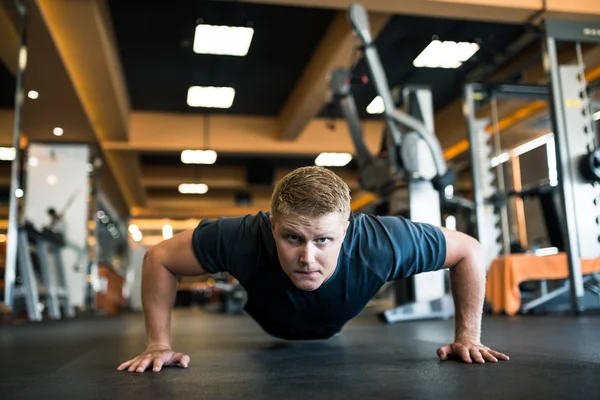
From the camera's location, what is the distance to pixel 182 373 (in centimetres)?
130

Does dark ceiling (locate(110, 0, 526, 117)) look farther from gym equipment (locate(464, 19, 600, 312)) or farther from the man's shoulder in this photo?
the man's shoulder

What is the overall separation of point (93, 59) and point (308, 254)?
4.47 meters

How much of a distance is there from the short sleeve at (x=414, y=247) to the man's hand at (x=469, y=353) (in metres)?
0.20

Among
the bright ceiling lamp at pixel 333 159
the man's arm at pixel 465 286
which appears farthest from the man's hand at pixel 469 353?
the bright ceiling lamp at pixel 333 159

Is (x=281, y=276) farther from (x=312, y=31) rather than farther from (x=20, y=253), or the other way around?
(x=312, y=31)

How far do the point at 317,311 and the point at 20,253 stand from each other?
11.8ft

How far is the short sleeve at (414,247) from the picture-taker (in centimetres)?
144

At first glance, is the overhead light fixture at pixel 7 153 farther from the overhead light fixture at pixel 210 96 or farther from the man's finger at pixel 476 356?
the man's finger at pixel 476 356

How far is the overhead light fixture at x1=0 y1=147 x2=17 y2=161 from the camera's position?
4016 millimetres

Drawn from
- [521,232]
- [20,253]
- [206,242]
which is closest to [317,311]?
[206,242]

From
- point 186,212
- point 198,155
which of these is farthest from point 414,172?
point 186,212

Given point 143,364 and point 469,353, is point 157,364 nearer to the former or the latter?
point 143,364

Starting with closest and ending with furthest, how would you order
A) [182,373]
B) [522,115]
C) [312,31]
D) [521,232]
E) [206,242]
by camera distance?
1. [182,373]
2. [206,242]
3. [312,31]
4. [522,115]
5. [521,232]

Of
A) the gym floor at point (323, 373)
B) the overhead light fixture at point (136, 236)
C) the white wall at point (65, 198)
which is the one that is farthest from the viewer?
the overhead light fixture at point (136, 236)
